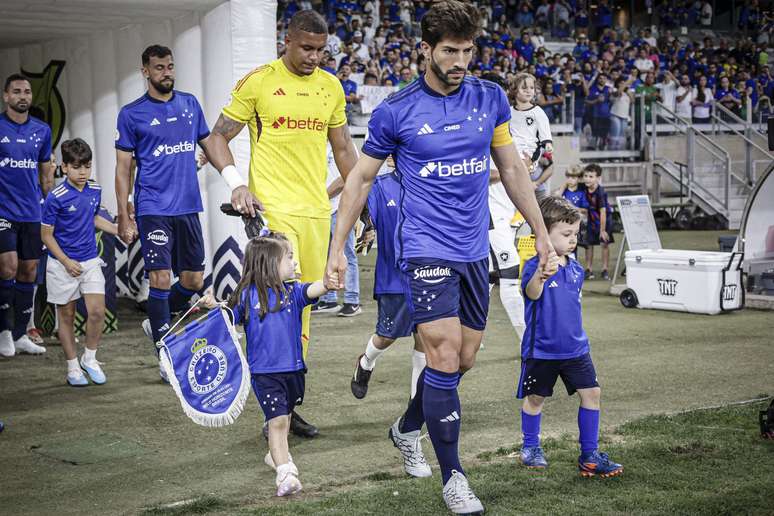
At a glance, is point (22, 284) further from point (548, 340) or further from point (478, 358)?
point (548, 340)

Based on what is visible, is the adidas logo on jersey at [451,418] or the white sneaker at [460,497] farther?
the adidas logo on jersey at [451,418]

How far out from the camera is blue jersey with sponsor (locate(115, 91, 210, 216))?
702cm

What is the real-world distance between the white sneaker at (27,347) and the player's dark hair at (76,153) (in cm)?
190

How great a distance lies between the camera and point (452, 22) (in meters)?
4.10

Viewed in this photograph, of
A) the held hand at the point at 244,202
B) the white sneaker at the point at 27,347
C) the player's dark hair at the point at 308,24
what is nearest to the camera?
the held hand at the point at 244,202

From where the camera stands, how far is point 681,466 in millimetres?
4684

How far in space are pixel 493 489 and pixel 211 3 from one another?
6508 millimetres

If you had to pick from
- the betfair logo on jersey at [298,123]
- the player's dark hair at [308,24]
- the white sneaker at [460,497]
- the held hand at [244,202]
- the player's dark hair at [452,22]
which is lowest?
the white sneaker at [460,497]

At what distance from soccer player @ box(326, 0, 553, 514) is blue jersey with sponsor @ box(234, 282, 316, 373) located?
0.51m

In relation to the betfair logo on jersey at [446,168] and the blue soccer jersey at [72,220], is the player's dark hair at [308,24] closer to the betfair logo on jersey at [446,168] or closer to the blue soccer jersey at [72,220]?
the betfair logo on jersey at [446,168]

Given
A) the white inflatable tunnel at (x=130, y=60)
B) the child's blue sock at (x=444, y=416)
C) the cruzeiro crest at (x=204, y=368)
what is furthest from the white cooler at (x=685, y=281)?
the cruzeiro crest at (x=204, y=368)

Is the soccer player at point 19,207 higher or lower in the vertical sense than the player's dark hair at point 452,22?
lower

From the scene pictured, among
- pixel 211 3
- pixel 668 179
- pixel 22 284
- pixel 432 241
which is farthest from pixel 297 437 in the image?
pixel 668 179

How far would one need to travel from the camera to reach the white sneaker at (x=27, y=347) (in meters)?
8.41
